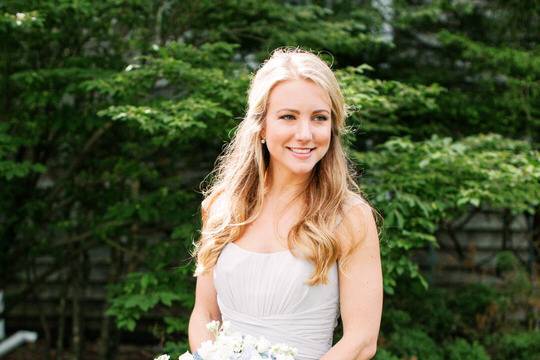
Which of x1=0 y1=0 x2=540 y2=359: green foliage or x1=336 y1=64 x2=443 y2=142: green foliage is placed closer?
x1=336 y1=64 x2=443 y2=142: green foliage

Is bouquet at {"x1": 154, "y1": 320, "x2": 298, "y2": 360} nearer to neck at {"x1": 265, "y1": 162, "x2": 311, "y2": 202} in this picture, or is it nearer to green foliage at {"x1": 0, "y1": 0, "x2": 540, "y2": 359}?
neck at {"x1": 265, "y1": 162, "x2": 311, "y2": 202}

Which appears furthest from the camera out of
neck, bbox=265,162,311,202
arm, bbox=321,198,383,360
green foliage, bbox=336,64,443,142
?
green foliage, bbox=336,64,443,142

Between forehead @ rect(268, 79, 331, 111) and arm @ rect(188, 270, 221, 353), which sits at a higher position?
forehead @ rect(268, 79, 331, 111)

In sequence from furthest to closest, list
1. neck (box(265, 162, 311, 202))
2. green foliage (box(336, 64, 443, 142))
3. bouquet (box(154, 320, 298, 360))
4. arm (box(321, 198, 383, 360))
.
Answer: green foliage (box(336, 64, 443, 142)) < neck (box(265, 162, 311, 202)) < arm (box(321, 198, 383, 360)) < bouquet (box(154, 320, 298, 360))

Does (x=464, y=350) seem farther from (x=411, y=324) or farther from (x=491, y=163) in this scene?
(x=491, y=163)

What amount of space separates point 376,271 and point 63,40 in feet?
11.2

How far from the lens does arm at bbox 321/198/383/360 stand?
231 centimetres

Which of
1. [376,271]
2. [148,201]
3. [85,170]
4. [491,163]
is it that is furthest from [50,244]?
[376,271]

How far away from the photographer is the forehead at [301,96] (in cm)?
235

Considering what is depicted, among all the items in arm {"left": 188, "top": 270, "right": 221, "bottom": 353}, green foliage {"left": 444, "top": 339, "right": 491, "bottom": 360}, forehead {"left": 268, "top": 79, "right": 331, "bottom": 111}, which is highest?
forehead {"left": 268, "top": 79, "right": 331, "bottom": 111}

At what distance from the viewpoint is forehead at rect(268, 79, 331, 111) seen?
235cm

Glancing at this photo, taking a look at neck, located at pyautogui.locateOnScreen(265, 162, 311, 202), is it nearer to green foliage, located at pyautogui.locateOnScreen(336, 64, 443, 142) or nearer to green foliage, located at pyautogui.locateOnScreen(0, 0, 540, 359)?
green foliage, located at pyautogui.locateOnScreen(336, 64, 443, 142)

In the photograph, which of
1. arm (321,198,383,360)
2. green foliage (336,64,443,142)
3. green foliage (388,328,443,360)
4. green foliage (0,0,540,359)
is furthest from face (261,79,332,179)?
green foliage (388,328,443,360)

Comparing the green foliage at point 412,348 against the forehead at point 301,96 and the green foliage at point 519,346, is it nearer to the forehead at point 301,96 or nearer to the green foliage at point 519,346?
the green foliage at point 519,346
